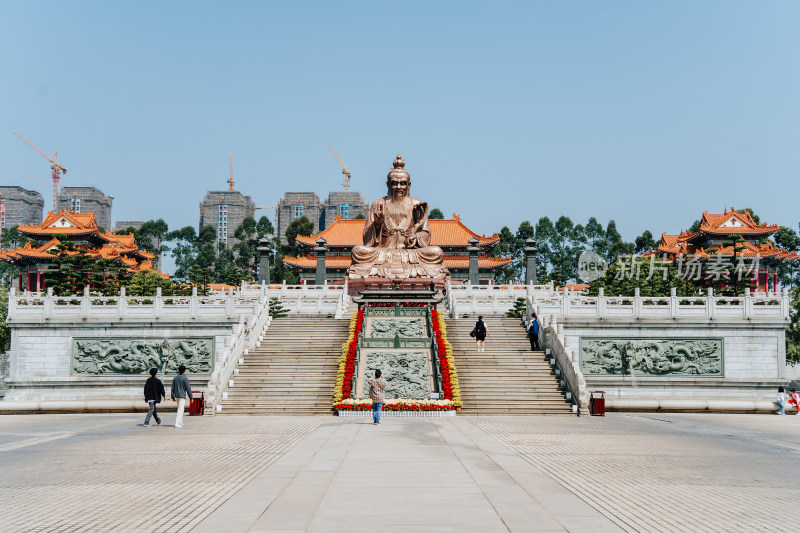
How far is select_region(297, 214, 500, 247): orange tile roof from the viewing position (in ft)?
189

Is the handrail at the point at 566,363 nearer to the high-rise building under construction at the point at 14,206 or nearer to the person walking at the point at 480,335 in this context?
the person walking at the point at 480,335

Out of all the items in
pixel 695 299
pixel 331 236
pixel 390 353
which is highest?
pixel 331 236

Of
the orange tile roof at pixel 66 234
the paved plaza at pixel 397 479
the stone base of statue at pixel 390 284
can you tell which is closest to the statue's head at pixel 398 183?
the stone base of statue at pixel 390 284

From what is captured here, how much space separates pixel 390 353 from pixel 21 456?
12.5 m

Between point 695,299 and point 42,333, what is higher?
point 695,299

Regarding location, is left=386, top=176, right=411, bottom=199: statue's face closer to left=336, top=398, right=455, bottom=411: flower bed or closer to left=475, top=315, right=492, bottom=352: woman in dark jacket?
left=475, top=315, right=492, bottom=352: woman in dark jacket

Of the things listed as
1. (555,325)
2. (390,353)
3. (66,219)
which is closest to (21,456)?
(390,353)

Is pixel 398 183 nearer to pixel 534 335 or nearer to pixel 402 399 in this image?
pixel 534 335

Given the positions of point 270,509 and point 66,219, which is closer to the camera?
point 270,509

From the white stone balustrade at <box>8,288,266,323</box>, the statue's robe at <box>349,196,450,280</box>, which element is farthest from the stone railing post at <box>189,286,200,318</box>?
the statue's robe at <box>349,196,450,280</box>

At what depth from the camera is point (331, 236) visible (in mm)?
59281

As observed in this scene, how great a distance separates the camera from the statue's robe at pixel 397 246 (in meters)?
36.7

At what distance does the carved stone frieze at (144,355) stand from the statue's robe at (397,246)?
34.6 feet

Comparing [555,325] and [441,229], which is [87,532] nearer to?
[555,325]
